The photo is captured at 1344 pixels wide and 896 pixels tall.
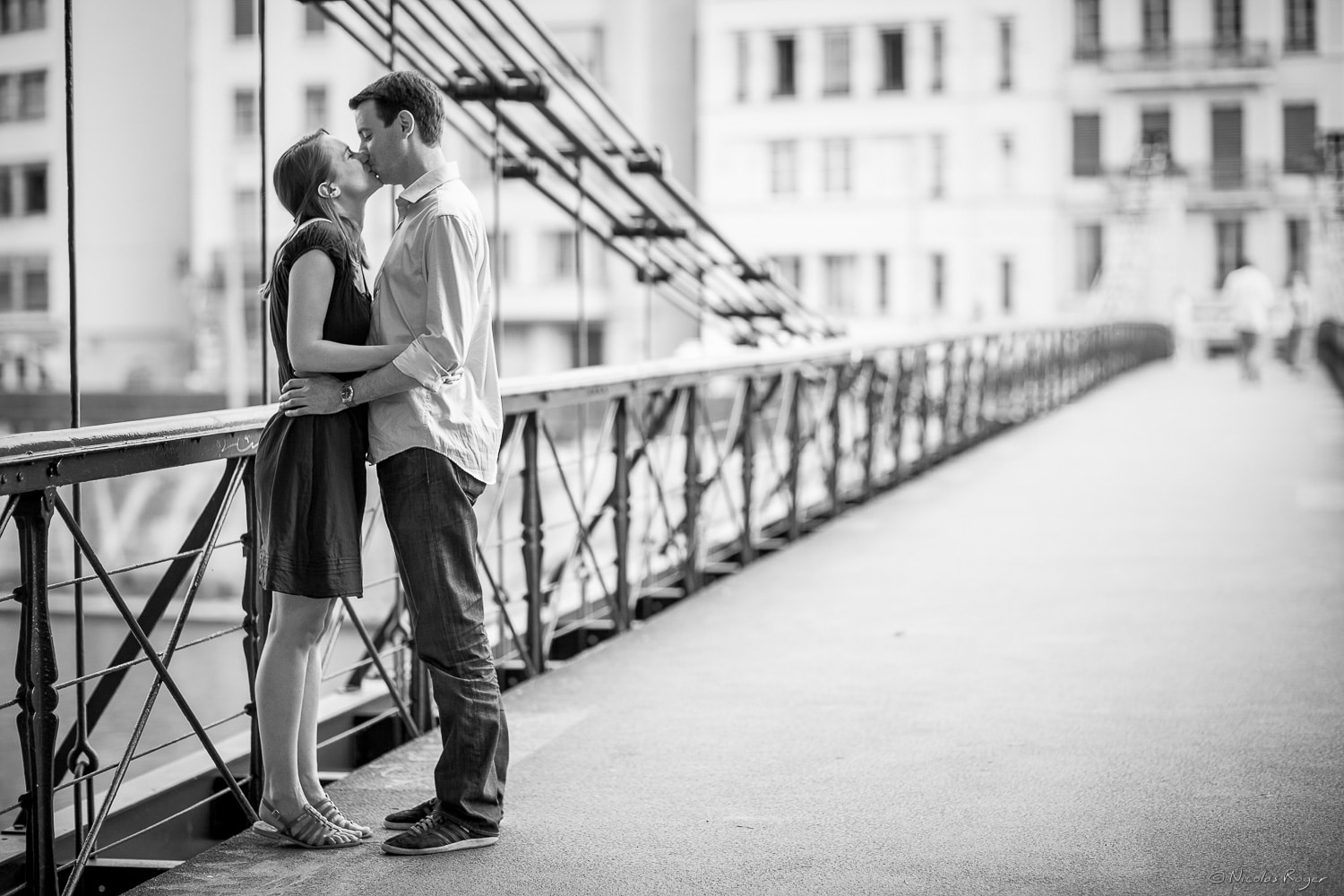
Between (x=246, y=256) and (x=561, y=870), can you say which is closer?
→ (x=561, y=870)

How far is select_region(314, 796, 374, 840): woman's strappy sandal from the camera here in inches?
153

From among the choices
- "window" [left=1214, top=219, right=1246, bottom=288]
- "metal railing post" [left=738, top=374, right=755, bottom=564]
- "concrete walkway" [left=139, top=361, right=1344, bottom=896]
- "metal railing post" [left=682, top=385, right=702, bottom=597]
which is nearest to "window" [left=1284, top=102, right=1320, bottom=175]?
"window" [left=1214, top=219, right=1246, bottom=288]

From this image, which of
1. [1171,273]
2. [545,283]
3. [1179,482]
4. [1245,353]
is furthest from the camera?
[545,283]

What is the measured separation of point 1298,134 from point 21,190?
40504mm

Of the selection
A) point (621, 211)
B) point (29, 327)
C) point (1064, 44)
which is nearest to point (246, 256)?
point (29, 327)

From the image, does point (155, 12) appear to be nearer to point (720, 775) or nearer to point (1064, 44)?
point (1064, 44)

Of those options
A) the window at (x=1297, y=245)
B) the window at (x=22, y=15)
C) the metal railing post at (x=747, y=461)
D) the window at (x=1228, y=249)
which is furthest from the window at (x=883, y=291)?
the metal railing post at (x=747, y=461)

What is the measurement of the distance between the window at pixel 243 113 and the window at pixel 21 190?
8978 mm

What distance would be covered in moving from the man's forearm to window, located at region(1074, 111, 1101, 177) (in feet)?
161

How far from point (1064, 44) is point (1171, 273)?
465 inches

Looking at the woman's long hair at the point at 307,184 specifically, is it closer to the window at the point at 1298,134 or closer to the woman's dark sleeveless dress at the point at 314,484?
the woman's dark sleeveless dress at the point at 314,484

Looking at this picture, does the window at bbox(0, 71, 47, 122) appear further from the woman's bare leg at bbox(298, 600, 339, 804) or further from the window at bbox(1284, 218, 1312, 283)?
the woman's bare leg at bbox(298, 600, 339, 804)

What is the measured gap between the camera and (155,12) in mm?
57094

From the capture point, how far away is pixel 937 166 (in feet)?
163
